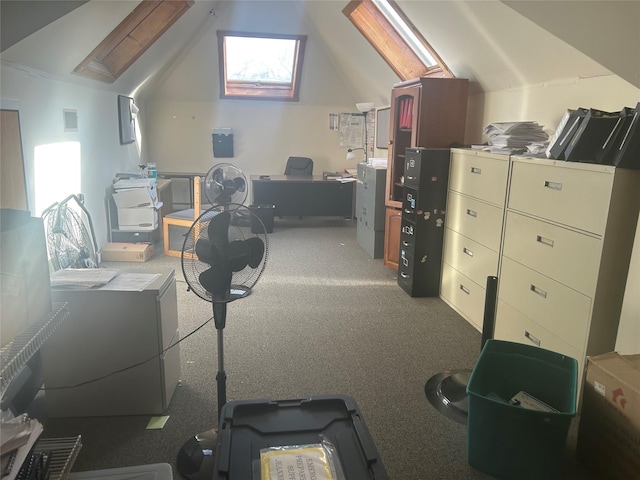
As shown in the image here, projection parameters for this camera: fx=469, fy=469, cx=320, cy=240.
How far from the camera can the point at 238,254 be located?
5.79 feet

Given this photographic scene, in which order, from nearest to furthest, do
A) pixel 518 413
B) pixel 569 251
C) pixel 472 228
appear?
1. pixel 518 413
2. pixel 569 251
3. pixel 472 228

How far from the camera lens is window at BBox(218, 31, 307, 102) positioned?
6074 millimetres

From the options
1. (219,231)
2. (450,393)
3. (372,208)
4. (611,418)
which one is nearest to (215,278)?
(219,231)

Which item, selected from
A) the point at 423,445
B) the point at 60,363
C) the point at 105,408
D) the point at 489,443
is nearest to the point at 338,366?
the point at 423,445

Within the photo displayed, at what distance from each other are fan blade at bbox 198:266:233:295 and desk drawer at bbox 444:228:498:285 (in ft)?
6.06

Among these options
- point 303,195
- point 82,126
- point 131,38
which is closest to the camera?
point 82,126

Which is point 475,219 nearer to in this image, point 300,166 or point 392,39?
point 392,39

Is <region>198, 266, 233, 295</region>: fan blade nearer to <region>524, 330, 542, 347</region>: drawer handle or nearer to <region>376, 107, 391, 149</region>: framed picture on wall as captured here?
<region>524, 330, 542, 347</region>: drawer handle

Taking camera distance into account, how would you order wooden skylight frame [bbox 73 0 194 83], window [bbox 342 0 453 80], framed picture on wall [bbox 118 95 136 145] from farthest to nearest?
framed picture on wall [bbox 118 95 136 145] < window [bbox 342 0 453 80] < wooden skylight frame [bbox 73 0 194 83]

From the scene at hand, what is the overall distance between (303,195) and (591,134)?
4.32 metres

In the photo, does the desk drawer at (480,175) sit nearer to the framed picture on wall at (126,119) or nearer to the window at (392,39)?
the window at (392,39)

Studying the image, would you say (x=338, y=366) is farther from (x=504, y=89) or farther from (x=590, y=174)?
(x=504, y=89)

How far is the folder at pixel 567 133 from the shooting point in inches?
88.0

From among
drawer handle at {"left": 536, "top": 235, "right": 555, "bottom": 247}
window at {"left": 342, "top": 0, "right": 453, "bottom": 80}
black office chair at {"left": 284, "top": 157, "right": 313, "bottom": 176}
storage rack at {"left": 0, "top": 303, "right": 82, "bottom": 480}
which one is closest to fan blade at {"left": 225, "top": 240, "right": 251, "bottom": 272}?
storage rack at {"left": 0, "top": 303, "right": 82, "bottom": 480}
